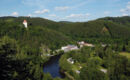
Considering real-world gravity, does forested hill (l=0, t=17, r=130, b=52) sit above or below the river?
above

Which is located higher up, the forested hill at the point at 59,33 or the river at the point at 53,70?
the forested hill at the point at 59,33

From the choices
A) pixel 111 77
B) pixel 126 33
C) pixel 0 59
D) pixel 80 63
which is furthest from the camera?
pixel 126 33

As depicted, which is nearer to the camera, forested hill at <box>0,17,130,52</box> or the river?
the river

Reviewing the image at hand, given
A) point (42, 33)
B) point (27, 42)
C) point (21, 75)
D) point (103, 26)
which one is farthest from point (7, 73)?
point (103, 26)

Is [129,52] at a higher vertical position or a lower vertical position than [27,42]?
lower

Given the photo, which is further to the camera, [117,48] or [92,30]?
[92,30]

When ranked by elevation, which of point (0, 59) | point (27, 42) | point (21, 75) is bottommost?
point (27, 42)

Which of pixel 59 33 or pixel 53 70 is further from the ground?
pixel 59 33

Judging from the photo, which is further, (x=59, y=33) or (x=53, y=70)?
(x=59, y=33)

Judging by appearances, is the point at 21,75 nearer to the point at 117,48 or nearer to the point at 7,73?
the point at 7,73

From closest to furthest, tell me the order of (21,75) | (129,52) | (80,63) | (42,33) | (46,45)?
(21,75) < (80,63) < (129,52) < (46,45) < (42,33)

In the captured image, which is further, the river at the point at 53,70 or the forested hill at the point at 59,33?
the forested hill at the point at 59,33
